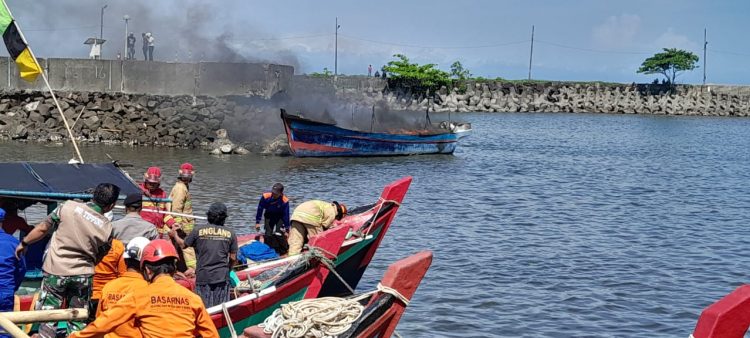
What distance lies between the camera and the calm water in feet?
50.3

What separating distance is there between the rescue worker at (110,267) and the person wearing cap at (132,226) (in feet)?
0.79

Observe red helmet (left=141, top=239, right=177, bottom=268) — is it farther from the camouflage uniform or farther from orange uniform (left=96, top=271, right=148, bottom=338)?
the camouflage uniform

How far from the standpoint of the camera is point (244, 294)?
1099cm

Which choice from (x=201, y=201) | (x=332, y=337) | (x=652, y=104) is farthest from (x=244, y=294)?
(x=652, y=104)

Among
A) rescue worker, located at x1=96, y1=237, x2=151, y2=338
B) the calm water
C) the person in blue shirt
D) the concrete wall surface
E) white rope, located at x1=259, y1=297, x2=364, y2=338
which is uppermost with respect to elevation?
the concrete wall surface

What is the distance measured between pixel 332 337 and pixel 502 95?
9061cm

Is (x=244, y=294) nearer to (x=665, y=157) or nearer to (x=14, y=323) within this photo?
(x=14, y=323)

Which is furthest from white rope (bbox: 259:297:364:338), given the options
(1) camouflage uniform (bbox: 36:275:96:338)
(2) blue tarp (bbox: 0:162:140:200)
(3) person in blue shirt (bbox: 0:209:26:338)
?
(2) blue tarp (bbox: 0:162:140:200)

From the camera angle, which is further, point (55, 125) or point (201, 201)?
point (55, 125)

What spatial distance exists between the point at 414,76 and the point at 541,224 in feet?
208

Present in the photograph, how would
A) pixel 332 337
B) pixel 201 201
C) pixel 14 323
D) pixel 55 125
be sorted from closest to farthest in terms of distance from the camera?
pixel 14 323
pixel 332 337
pixel 201 201
pixel 55 125

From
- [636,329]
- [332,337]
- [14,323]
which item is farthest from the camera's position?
[636,329]

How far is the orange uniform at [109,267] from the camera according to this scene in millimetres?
8633

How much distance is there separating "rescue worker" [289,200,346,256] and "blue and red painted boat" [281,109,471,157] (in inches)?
912
